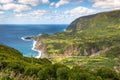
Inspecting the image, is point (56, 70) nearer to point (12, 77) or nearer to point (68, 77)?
point (68, 77)

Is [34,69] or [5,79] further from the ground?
[5,79]

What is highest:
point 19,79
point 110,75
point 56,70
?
point 19,79

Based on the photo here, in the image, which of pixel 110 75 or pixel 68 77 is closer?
pixel 68 77

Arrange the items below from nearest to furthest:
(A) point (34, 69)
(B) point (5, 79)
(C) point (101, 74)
→ (B) point (5, 79) < (A) point (34, 69) < (C) point (101, 74)

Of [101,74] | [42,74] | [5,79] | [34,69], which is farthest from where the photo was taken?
[101,74]

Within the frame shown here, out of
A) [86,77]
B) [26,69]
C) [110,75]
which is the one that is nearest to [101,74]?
[110,75]

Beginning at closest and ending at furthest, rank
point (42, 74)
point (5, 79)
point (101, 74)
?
point (5, 79) → point (42, 74) → point (101, 74)

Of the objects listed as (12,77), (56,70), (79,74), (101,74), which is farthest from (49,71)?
(12,77)

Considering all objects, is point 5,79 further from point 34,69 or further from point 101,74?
point 101,74

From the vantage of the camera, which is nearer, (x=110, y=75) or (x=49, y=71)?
(x=49, y=71)
